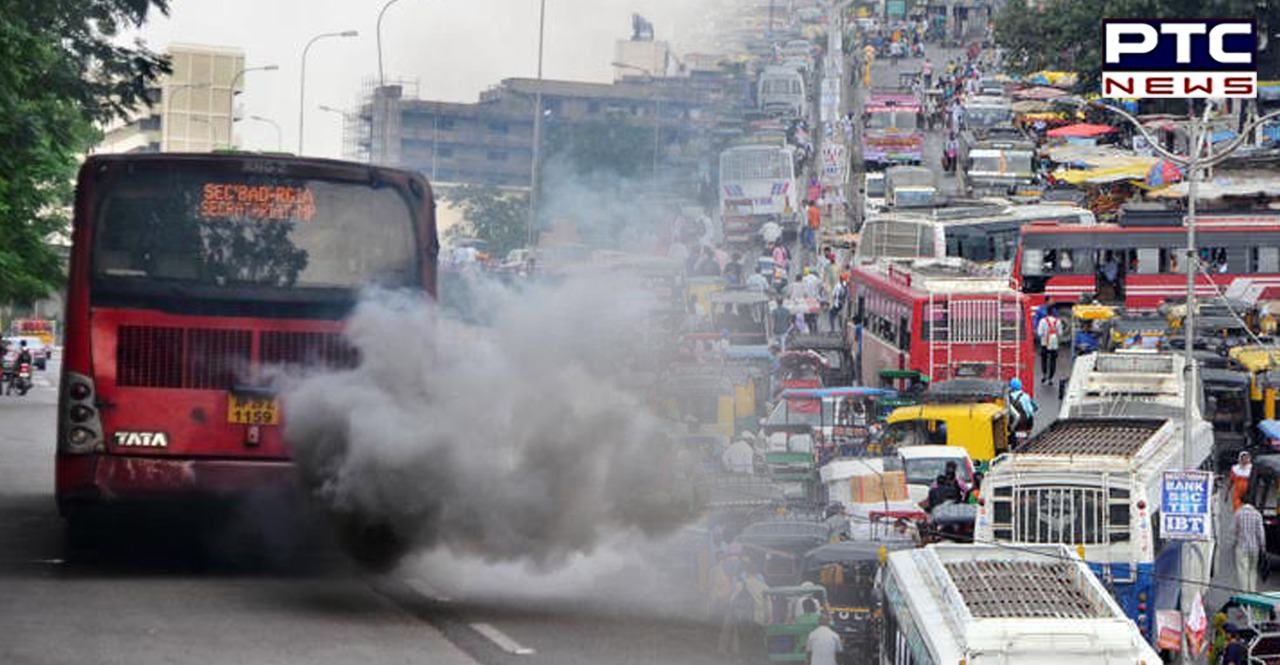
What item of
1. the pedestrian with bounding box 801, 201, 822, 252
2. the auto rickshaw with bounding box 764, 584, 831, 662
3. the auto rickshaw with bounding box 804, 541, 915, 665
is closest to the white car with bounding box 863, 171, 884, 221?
the pedestrian with bounding box 801, 201, 822, 252

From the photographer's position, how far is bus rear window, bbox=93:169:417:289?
1898 centimetres

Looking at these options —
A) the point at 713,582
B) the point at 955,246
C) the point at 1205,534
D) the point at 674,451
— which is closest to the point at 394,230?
the point at 674,451

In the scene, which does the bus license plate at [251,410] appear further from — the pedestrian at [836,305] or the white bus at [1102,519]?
the pedestrian at [836,305]

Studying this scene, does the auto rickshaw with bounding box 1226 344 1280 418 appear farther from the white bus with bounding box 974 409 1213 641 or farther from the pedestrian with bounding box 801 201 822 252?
the pedestrian with bounding box 801 201 822 252

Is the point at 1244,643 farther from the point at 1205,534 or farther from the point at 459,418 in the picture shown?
the point at 459,418

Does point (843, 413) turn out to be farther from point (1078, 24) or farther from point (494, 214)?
point (1078, 24)

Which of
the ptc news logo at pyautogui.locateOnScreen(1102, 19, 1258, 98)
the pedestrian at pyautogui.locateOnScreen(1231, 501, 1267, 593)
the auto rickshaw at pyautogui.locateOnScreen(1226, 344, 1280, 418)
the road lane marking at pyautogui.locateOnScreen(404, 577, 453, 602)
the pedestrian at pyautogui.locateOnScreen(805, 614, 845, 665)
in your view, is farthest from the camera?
the ptc news logo at pyautogui.locateOnScreen(1102, 19, 1258, 98)

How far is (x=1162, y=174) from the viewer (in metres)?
69.8

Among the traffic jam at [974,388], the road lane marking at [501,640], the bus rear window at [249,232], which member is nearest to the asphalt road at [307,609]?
the road lane marking at [501,640]

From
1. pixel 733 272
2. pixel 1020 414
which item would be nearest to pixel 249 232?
pixel 1020 414

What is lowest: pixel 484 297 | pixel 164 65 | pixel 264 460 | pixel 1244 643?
pixel 1244 643

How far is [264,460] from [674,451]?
3243 mm

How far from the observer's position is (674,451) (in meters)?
20.0

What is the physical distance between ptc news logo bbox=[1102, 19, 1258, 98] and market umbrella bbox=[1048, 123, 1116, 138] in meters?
4.23
